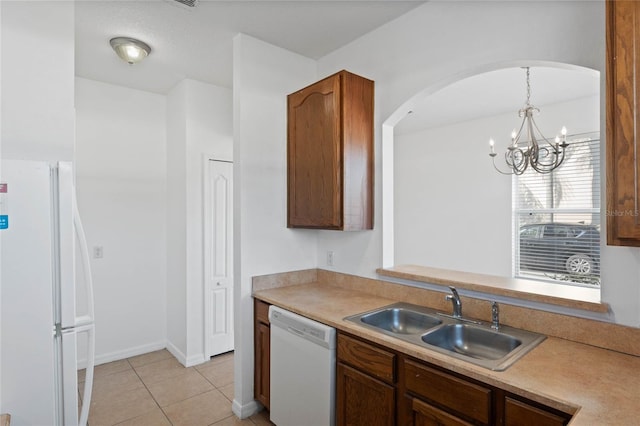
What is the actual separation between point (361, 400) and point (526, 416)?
782 mm

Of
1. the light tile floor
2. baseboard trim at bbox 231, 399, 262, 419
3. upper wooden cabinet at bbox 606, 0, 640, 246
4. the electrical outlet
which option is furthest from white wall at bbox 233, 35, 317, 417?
upper wooden cabinet at bbox 606, 0, 640, 246

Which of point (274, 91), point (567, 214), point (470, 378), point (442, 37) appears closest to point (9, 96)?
point (274, 91)

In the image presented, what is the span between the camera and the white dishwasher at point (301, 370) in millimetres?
1863

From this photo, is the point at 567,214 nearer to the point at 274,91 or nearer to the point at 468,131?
the point at 468,131

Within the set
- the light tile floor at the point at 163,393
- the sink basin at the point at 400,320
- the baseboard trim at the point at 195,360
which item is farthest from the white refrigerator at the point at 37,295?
the baseboard trim at the point at 195,360

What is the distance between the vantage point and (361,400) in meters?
1.73

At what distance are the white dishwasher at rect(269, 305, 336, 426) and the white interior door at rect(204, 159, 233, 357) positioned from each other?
4.85 feet

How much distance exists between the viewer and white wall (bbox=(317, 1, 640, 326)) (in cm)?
149

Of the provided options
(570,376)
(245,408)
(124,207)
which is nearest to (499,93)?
(570,376)

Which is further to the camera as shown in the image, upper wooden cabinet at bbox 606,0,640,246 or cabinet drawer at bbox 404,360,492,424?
cabinet drawer at bbox 404,360,492,424

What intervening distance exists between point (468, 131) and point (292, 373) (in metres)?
3.99

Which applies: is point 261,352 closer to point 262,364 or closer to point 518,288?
point 262,364

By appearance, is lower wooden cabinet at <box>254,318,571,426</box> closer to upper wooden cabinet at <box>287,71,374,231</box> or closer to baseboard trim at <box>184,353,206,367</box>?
upper wooden cabinet at <box>287,71,374,231</box>

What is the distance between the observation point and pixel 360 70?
2609 millimetres
